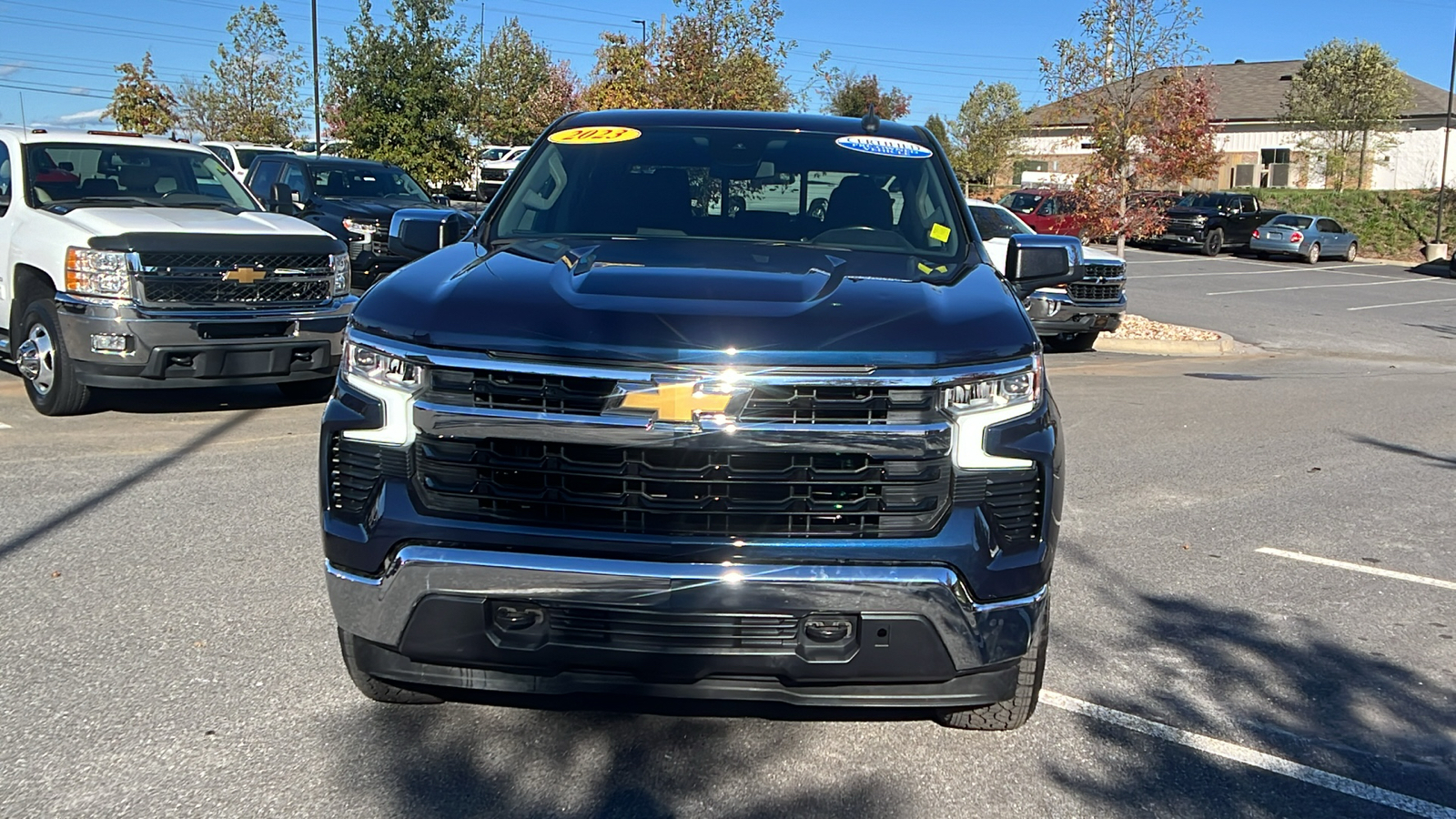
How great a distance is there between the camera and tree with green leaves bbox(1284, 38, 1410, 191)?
4891 cm

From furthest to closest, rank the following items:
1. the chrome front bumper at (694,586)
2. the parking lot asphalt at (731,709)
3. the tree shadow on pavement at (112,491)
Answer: the tree shadow on pavement at (112,491) < the parking lot asphalt at (731,709) < the chrome front bumper at (694,586)

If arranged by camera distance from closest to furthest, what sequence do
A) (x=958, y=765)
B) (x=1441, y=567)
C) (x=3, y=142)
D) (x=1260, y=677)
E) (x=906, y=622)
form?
(x=906, y=622) < (x=958, y=765) < (x=1260, y=677) < (x=1441, y=567) < (x=3, y=142)

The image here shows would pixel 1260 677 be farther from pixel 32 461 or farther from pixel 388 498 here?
pixel 32 461

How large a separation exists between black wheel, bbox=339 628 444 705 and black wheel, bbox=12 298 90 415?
5.63 m

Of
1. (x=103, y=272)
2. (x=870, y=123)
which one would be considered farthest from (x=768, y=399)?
(x=103, y=272)

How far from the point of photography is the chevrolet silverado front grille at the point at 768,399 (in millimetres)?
3215

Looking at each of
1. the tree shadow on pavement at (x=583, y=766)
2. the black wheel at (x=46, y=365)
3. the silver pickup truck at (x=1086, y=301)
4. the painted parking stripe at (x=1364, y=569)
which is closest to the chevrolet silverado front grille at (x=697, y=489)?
the tree shadow on pavement at (x=583, y=766)

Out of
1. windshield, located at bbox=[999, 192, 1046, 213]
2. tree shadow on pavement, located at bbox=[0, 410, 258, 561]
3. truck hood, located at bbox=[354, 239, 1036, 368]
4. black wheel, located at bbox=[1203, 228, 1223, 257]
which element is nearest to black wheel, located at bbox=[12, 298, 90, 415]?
tree shadow on pavement, located at bbox=[0, 410, 258, 561]

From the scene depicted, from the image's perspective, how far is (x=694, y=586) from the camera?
125 inches

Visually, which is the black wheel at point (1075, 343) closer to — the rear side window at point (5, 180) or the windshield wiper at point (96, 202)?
the windshield wiper at point (96, 202)

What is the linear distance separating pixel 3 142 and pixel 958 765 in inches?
348

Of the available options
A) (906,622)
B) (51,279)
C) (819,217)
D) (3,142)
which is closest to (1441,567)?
(819,217)

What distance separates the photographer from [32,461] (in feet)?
24.6

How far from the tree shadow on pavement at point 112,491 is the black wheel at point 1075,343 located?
1044 cm
